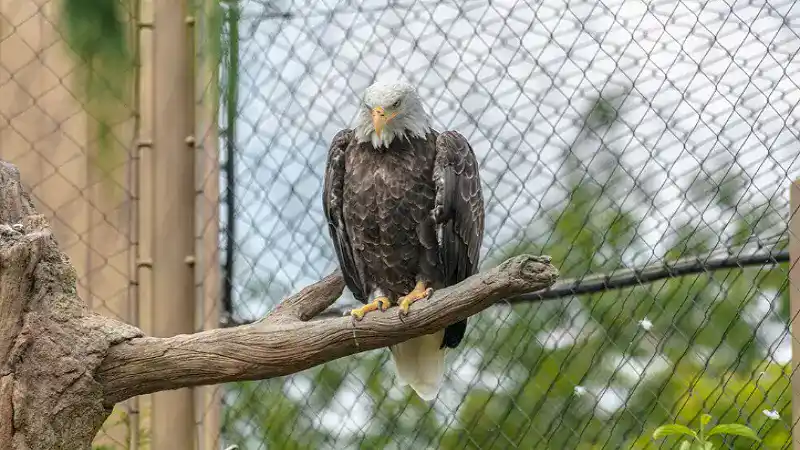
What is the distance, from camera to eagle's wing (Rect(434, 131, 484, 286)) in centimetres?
220

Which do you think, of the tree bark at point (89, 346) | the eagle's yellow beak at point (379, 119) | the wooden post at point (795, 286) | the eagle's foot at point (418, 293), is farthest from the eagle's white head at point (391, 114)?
the wooden post at point (795, 286)

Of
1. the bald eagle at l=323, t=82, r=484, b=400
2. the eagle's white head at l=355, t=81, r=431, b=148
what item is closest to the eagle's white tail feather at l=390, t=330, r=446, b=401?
the bald eagle at l=323, t=82, r=484, b=400

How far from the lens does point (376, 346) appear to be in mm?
1747

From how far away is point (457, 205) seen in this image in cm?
219

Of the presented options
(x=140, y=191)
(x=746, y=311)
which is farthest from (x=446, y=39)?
(x=746, y=311)

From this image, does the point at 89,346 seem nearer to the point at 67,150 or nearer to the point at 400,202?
the point at 400,202

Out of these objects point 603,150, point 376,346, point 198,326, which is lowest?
point 376,346

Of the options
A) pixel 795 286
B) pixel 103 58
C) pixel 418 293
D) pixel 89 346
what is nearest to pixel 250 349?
pixel 89 346

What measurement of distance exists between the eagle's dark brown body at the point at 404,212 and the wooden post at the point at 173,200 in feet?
1.22

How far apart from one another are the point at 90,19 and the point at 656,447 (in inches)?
71.7

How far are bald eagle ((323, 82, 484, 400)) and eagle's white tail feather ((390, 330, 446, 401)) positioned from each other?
1.3 inches

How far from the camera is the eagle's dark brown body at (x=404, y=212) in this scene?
7.29 ft

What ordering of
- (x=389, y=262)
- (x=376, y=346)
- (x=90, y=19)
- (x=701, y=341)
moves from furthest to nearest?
(x=701, y=341)
(x=90, y=19)
(x=389, y=262)
(x=376, y=346)

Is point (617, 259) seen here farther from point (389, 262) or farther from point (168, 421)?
point (168, 421)
